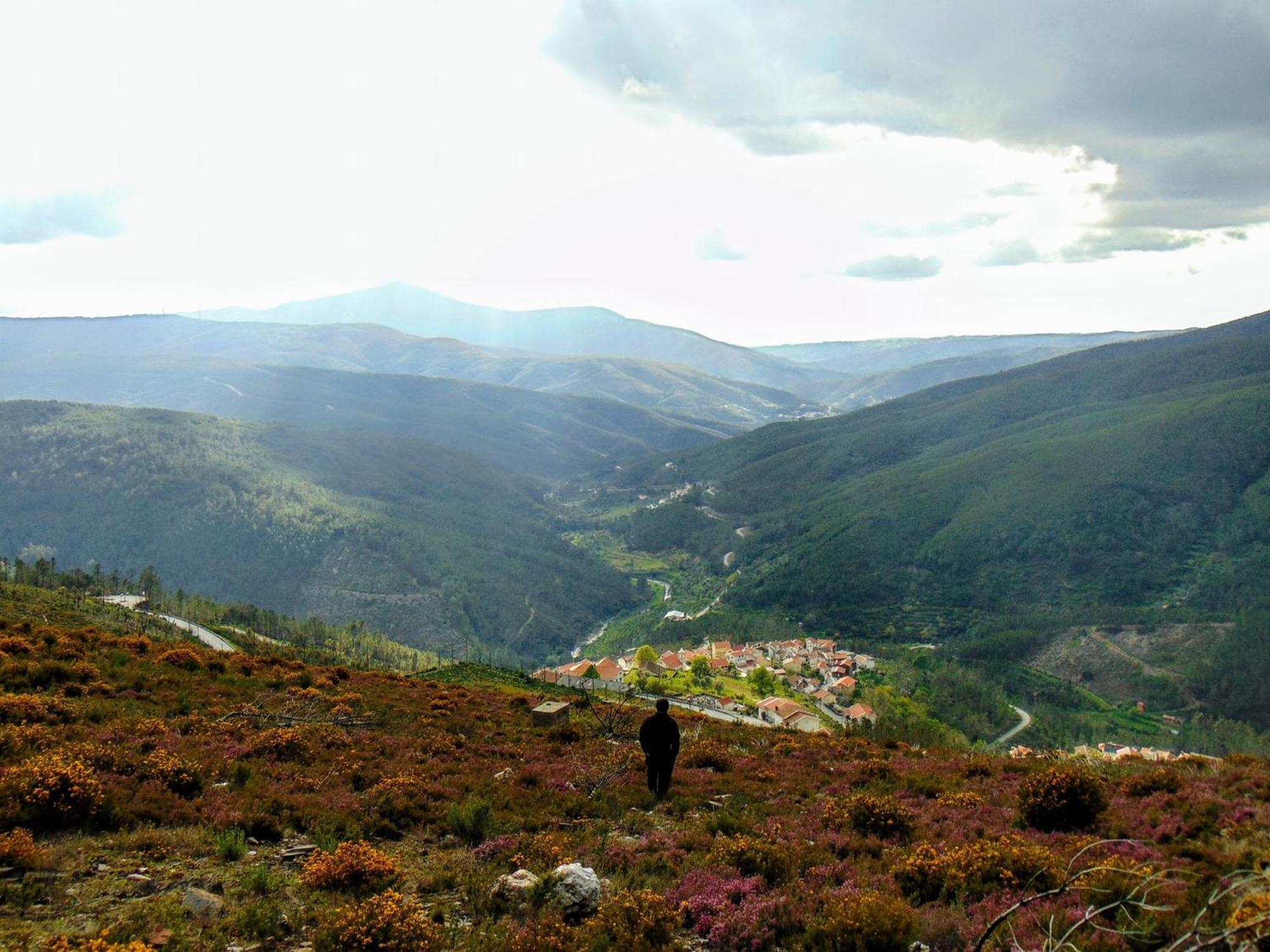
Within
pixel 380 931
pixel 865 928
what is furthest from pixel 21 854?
pixel 865 928

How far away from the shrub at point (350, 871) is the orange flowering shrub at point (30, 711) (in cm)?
1011

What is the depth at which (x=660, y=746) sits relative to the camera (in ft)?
52.7

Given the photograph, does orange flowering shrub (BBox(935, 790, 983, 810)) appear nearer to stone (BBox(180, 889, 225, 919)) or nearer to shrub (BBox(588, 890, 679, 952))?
shrub (BBox(588, 890, 679, 952))

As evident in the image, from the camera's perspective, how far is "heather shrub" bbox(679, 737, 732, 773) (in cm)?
1959

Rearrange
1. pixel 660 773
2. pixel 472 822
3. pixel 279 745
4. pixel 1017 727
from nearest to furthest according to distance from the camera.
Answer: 1. pixel 472 822
2. pixel 660 773
3. pixel 279 745
4. pixel 1017 727

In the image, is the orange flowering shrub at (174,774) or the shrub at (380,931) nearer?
the shrub at (380,931)

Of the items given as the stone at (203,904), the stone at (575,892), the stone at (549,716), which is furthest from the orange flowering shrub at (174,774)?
the stone at (549,716)

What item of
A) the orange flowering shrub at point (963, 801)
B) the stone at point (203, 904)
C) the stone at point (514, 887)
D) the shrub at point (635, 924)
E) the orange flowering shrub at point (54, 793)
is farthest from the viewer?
the orange flowering shrub at point (963, 801)

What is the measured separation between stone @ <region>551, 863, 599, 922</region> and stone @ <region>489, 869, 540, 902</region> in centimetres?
42

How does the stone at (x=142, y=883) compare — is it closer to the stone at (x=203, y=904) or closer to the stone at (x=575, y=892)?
the stone at (x=203, y=904)

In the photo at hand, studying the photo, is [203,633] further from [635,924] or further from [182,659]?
[635,924]

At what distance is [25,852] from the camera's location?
9.79 m

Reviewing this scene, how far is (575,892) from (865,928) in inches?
163

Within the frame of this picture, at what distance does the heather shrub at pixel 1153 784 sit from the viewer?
14289 millimetres
